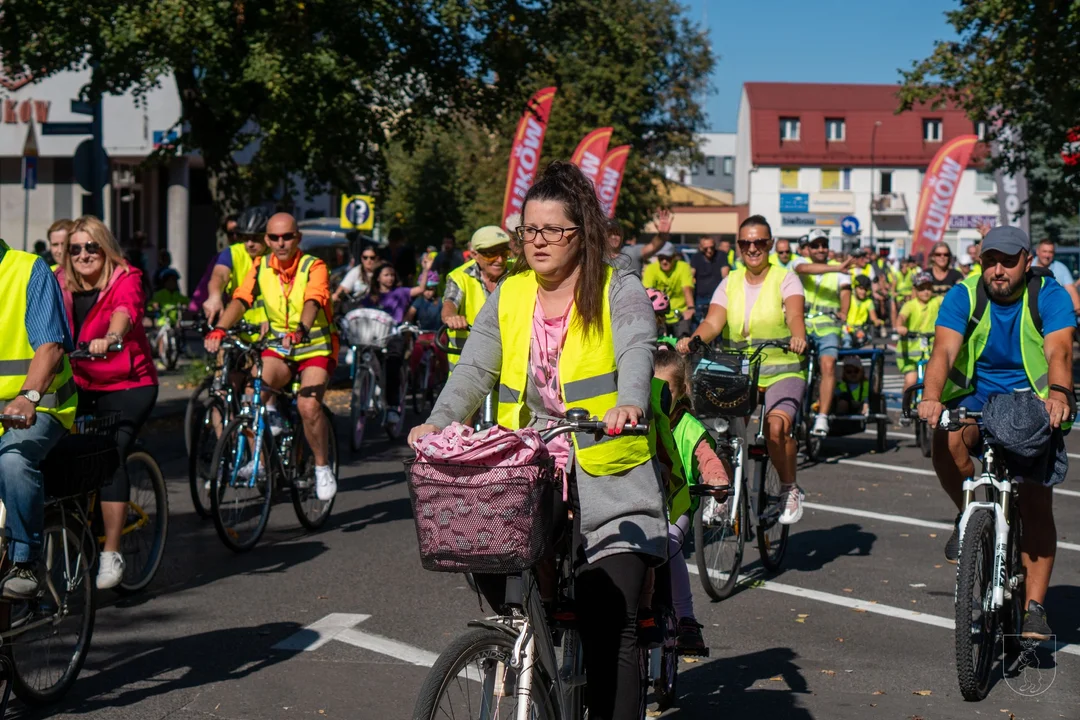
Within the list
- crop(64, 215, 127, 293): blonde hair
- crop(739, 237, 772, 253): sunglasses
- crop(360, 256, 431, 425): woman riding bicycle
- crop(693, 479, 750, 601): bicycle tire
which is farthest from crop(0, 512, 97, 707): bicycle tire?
crop(360, 256, 431, 425): woman riding bicycle

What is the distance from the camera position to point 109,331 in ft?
22.3

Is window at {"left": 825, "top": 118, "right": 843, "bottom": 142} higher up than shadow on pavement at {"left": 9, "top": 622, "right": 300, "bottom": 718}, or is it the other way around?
window at {"left": 825, "top": 118, "right": 843, "bottom": 142}

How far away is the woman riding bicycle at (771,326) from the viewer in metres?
8.33

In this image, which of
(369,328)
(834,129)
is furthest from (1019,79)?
(834,129)

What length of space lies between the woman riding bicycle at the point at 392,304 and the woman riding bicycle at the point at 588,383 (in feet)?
32.6

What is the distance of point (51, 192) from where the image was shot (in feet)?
124

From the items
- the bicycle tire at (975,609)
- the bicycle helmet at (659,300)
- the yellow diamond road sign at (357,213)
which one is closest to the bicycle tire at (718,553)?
the bicycle helmet at (659,300)

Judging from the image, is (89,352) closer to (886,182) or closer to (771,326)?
(771,326)

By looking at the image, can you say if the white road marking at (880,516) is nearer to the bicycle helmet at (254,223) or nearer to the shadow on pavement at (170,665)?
the bicycle helmet at (254,223)

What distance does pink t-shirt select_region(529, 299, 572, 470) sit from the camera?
13.1 feet

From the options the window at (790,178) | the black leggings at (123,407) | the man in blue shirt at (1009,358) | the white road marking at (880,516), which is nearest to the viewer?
the man in blue shirt at (1009,358)

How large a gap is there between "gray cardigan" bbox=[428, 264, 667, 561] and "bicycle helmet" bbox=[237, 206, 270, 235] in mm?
5820

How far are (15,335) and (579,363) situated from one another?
2527mm

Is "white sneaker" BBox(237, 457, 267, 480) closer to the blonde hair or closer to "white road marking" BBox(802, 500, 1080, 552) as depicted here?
the blonde hair
